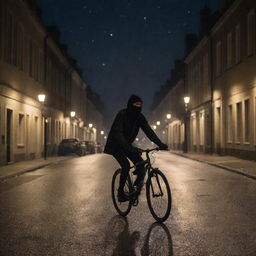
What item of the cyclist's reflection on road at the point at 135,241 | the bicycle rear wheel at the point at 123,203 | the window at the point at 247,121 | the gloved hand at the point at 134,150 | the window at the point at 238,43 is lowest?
the cyclist's reflection on road at the point at 135,241

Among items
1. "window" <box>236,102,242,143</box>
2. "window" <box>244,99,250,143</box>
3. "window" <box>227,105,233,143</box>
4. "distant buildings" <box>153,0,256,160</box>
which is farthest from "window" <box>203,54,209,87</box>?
"window" <box>244,99,250,143</box>

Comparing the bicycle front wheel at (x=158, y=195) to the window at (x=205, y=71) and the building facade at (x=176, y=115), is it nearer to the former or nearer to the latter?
the window at (x=205, y=71)

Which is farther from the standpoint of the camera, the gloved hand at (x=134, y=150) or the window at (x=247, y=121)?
the window at (x=247, y=121)

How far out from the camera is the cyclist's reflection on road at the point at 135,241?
5883 mm

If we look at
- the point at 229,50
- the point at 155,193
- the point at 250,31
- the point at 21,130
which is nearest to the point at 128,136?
the point at 155,193

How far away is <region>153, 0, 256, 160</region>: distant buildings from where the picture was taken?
27445 mm

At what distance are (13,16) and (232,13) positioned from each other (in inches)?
492

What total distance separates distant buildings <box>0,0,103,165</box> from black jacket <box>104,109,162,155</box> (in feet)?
53.4

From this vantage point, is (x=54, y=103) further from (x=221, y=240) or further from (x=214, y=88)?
(x=221, y=240)

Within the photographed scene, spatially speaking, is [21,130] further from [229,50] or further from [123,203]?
[123,203]

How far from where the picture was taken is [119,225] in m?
7.75

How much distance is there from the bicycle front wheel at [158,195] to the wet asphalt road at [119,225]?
0.53 feet

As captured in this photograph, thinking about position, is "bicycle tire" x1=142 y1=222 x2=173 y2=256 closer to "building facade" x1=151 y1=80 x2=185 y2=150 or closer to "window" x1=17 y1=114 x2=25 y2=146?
"window" x1=17 y1=114 x2=25 y2=146

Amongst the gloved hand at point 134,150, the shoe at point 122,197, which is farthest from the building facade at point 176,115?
the gloved hand at point 134,150
